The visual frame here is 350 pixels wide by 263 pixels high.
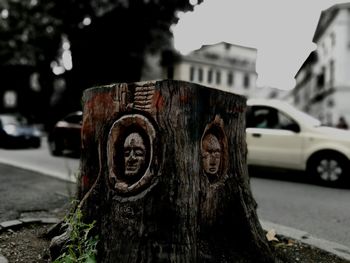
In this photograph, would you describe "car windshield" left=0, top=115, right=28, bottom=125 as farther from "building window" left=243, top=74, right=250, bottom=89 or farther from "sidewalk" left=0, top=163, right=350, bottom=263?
"building window" left=243, top=74, right=250, bottom=89

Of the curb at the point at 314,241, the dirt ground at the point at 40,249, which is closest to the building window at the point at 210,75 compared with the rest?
the curb at the point at 314,241

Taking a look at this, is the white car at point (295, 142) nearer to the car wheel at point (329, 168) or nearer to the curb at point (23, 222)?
the car wheel at point (329, 168)

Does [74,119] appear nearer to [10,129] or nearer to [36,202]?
[10,129]

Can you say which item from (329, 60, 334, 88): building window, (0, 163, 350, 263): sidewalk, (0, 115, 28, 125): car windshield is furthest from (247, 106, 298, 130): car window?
(329, 60, 334, 88): building window

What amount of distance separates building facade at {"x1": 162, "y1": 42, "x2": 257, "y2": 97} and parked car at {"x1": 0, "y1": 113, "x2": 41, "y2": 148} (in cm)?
3470

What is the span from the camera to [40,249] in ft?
10.4

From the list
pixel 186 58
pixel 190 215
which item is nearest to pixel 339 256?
pixel 190 215

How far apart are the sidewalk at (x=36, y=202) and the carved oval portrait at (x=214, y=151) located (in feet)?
4.42

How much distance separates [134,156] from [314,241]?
207 centimetres

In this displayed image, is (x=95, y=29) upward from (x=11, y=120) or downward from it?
upward

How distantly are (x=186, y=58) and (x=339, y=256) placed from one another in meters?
48.0

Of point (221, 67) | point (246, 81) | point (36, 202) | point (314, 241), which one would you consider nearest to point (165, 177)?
point (314, 241)

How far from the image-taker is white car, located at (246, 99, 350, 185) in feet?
23.9

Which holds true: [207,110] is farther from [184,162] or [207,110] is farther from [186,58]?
[186,58]
